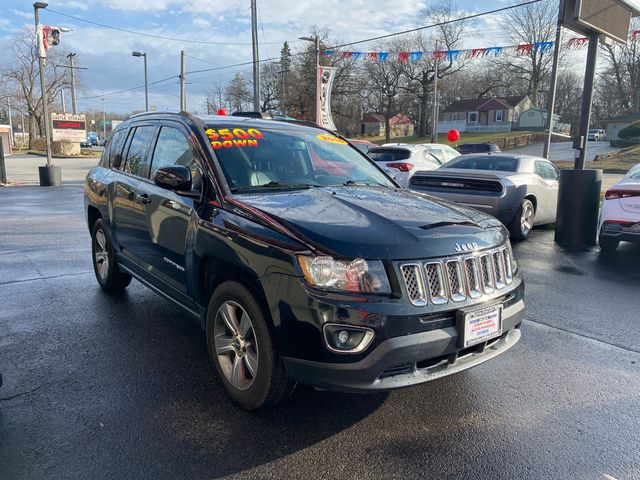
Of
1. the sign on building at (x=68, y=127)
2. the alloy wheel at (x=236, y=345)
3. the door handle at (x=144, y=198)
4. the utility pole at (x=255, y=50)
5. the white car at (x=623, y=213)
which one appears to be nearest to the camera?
the alloy wheel at (x=236, y=345)

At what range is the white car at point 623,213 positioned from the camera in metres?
7.21

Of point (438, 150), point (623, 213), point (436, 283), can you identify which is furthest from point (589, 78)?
point (436, 283)

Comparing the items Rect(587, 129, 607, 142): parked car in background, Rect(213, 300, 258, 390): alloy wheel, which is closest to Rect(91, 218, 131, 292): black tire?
Rect(213, 300, 258, 390): alloy wheel

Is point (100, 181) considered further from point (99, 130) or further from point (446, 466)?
point (99, 130)

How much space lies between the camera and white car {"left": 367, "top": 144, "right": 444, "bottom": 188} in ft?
42.5

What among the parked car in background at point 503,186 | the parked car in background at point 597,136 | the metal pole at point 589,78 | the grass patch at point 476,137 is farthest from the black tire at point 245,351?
the parked car in background at point 597,136

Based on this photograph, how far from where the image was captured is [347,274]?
2.64 metres

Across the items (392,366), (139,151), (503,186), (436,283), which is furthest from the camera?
(503,186)

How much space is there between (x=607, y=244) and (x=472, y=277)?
6450 mm

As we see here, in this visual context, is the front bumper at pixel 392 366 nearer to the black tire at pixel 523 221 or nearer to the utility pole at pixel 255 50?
the black tire at pixel 523 221

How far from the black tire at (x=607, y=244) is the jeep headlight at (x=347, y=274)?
6.56 m

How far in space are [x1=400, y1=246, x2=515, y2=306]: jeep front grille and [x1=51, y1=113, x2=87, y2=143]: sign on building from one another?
41.5 m

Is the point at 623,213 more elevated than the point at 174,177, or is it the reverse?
the point at 174,177

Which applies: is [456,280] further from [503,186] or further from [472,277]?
[503,186]
